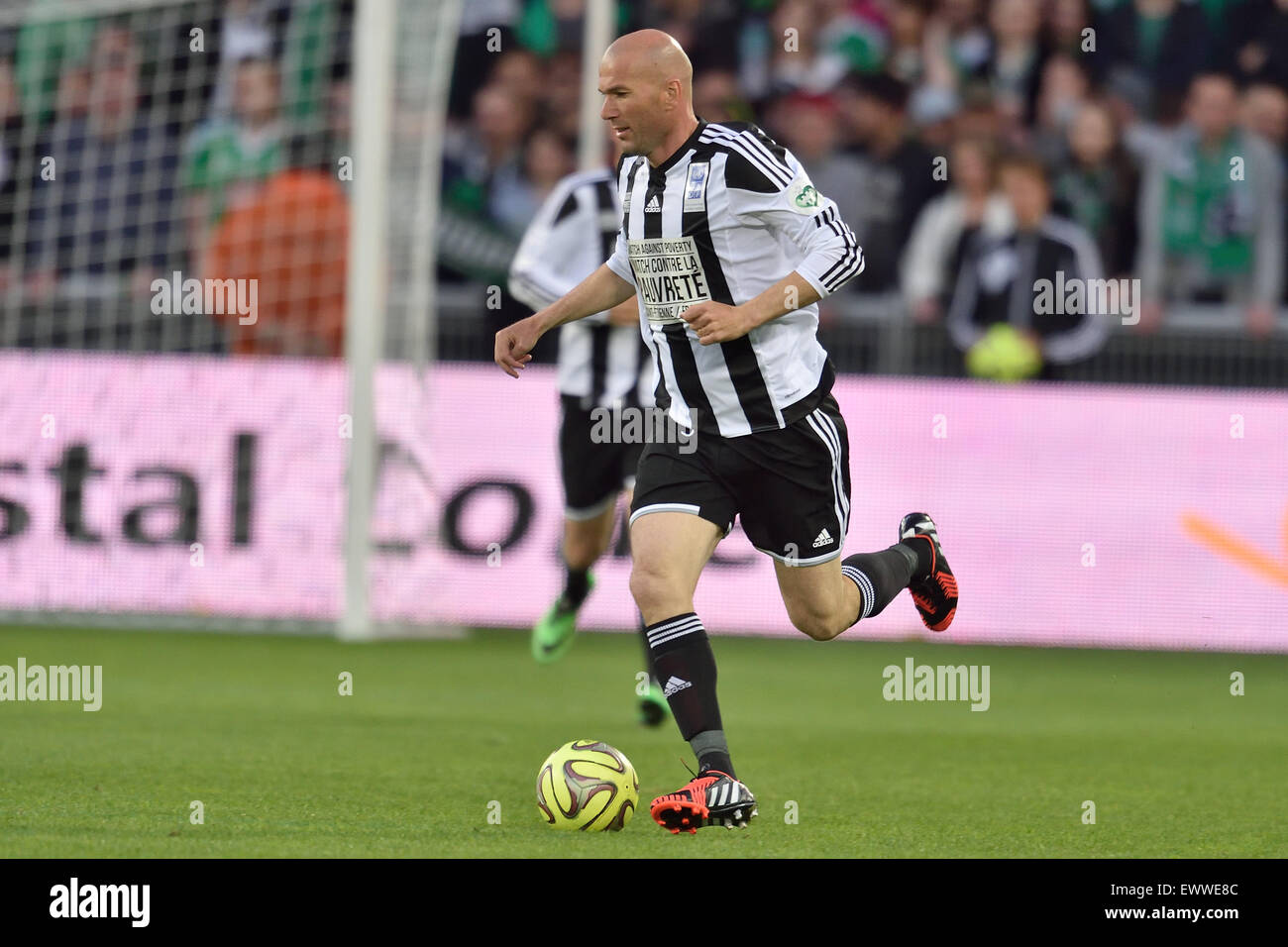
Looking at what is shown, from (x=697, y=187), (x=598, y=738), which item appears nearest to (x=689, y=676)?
(x=697, y=187)

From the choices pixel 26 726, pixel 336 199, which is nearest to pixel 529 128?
pixel 336 199

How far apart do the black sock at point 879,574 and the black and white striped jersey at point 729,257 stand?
31.2 inches

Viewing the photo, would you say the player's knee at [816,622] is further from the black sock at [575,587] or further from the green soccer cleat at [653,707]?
the black sock at [575,587]

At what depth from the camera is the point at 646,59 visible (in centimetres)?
591

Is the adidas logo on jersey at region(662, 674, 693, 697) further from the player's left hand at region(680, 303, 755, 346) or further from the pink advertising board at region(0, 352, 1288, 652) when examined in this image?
the pink advertising board at region(0, 352, 1288, 652)

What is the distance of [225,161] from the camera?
13.7 m

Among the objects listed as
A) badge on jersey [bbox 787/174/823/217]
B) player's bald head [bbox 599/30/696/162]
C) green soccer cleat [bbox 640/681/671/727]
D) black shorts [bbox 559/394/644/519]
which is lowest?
green soccer cleat [bbox 640/681/671/727]

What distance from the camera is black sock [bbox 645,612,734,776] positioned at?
585cm

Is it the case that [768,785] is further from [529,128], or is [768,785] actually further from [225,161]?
[529,128]

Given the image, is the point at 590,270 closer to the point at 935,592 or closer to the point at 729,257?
the point at 935,592

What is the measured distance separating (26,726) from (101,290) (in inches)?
220

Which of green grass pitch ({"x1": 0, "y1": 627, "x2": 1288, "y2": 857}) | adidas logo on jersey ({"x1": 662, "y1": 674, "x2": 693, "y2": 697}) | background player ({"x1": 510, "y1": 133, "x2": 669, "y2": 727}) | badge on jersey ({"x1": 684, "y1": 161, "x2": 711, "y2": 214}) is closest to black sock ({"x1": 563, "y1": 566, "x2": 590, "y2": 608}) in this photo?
background player ({"x1": 510, "y1": 133, "x2": 669, "y2": 727})

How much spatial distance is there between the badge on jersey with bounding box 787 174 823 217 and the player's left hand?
38 cm

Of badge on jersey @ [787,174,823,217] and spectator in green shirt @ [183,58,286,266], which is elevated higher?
spectator in green shirt @ [183,58,286,266]
